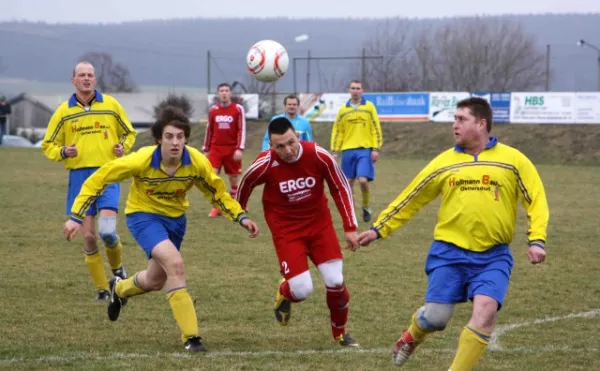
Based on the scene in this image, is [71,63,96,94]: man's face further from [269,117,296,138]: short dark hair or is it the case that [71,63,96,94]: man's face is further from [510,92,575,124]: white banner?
[510,92,575,124]: white banner

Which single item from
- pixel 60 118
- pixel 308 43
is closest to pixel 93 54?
pixel 308 43

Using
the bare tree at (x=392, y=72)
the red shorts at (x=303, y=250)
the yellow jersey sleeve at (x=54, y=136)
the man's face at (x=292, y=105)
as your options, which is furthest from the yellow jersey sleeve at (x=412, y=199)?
the bare tree at (x=392, y=72)

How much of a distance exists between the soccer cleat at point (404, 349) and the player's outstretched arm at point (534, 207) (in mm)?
849

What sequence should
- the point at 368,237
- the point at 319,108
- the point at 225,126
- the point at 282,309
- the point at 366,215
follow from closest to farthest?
1. the point at 368,237
2. the point at 282,309
3. the point at 366,215
4. the point at 225,126
5. the point at 319,108

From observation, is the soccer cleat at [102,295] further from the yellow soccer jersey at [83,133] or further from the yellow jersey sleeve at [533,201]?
the yellow jersey sleeve at [533,201]

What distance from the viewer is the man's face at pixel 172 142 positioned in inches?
254

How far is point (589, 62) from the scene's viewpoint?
7875cm

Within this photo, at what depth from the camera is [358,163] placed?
574 inches

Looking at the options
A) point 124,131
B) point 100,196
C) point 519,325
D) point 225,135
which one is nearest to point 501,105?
point 225,135

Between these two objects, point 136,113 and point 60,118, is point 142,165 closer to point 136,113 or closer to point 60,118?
point 60,118

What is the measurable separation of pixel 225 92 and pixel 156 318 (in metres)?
7.32

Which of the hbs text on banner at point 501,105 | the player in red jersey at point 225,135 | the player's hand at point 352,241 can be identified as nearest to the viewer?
the player's hand at point 352,241

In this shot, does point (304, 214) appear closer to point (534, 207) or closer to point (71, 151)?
point (534, 207)

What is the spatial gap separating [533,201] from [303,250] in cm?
181
